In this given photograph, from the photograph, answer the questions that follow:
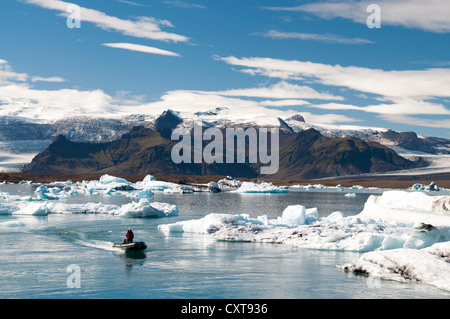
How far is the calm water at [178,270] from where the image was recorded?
74.8ft

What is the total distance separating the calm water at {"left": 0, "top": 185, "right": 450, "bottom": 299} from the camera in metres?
22.8

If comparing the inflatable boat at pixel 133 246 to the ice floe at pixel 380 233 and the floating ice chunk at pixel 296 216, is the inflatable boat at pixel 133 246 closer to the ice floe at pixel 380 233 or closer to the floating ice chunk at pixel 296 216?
the ice floe at pixel 380 233

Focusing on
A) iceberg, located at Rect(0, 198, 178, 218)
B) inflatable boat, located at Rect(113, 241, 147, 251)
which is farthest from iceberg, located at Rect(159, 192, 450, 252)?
iceberg, located at Rect(0, 198, 178, 218)

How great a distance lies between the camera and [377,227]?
39750mm

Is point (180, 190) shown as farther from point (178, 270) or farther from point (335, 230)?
point (178, 270)

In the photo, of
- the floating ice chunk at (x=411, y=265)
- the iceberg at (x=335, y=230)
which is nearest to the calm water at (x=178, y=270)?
the floating ice chunk at (x=411, y=265)

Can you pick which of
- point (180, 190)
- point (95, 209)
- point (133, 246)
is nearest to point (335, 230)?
point (133, 246)

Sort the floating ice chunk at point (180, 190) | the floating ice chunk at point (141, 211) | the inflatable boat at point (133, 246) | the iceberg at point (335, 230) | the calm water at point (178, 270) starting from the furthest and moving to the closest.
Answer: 1. the floating ice chunk at point (180, 190)
2. the floating ice chunk at point (141, 211)
3. the inflatable boat at point (133, 246)
4. the iceberg at point (335, 230)
5. the calm water at point (178, 270)

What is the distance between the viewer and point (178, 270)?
27.9 metres

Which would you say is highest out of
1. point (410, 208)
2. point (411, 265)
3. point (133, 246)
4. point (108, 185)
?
point (410, 208)

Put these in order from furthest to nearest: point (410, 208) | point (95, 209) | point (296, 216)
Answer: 1. point (95, 209)
2. point (296, 216)
3. point (410, 208)

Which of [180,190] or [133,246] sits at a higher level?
[133,246]
